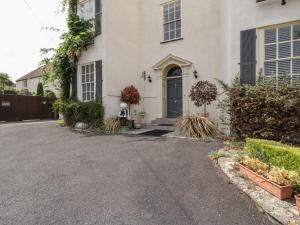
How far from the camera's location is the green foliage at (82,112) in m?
8.95

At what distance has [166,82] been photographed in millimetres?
10000

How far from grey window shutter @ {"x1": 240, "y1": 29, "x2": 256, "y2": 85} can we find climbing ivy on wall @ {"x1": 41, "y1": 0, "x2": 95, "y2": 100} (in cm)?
632

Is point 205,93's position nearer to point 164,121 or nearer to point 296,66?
point 164,121

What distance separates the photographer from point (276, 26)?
6.21m

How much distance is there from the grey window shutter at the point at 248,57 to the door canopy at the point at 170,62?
105 inches

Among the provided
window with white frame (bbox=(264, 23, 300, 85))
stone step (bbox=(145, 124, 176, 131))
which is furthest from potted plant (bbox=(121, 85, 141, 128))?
window with white frame (bbox=(264, 23, 300, 85))

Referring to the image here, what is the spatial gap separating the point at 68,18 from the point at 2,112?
8.71 m

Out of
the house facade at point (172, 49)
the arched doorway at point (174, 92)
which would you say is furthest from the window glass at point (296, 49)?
the arched doorway at point (174, 92)

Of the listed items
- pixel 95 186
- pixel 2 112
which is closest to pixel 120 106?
pixel 95 186

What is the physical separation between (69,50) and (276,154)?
9.26 m

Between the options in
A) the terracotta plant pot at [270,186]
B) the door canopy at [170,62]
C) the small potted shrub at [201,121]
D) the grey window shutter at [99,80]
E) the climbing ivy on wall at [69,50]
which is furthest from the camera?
the climbing ivy on wall at [69,50]

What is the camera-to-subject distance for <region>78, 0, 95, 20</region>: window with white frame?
9797 millimetres

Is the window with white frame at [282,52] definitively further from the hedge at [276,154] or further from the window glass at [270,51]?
the hedge at [276,154]

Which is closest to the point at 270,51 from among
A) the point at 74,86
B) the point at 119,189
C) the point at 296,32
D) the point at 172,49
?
the point at 296,32
